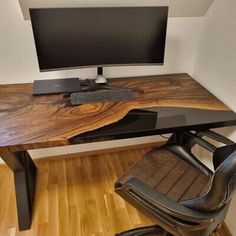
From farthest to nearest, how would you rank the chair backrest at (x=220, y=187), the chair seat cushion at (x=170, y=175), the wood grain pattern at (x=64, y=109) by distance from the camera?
the chair seat cushion at (x=170, y=175) < the wood grain pattern at (x=64, y=109) < the chair backrest at (x=220, y=187)

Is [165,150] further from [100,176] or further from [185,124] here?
[100,176]

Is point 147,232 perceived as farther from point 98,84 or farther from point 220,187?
point 98,84

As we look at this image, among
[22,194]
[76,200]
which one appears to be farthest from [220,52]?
[22,194]

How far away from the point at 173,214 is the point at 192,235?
15 centimetres

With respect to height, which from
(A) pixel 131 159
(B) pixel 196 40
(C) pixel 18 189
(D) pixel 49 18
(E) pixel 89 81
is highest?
(D) pixel 49 18

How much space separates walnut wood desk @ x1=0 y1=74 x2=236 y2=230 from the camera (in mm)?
1105

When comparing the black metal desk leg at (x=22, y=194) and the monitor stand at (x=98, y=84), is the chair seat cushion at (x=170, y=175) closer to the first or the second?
the monitor stand at (x=98, y=84)

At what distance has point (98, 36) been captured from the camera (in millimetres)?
1400

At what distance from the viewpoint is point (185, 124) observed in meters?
1.22

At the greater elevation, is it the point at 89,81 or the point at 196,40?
the point at 196,40

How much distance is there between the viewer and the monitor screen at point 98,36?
1.31 meters

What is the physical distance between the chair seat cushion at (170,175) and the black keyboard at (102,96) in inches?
14.9

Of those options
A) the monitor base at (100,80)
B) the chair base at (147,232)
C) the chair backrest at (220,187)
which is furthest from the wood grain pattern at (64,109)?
the chair base at (147,232)

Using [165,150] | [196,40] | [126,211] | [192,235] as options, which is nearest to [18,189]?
[126,211]
